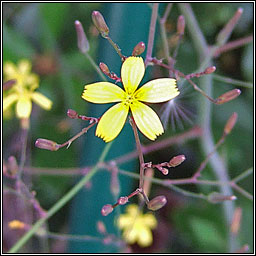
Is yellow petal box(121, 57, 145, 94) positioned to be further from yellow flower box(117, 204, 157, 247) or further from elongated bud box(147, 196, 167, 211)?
yellow flower box(117, 204, 157, 247)

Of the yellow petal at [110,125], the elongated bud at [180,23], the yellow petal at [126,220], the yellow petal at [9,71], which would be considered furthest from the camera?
the yellow petal at [126,220]

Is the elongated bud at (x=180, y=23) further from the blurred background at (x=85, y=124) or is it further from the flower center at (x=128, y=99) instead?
the blurred background at (x=85, y=124)

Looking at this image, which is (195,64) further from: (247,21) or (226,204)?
(226,204)

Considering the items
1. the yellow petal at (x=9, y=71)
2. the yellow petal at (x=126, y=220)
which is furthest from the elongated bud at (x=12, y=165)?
the yellow petal at (x=126, y=220)

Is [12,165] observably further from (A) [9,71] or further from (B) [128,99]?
(A) [9,71]

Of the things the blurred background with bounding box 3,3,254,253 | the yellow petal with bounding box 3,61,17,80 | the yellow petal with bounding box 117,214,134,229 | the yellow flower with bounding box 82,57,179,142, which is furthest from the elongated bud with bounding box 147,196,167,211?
the yellow petal with bounding box 117,214,134,229

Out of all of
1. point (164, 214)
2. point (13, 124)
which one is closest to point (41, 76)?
point (13, 124)
